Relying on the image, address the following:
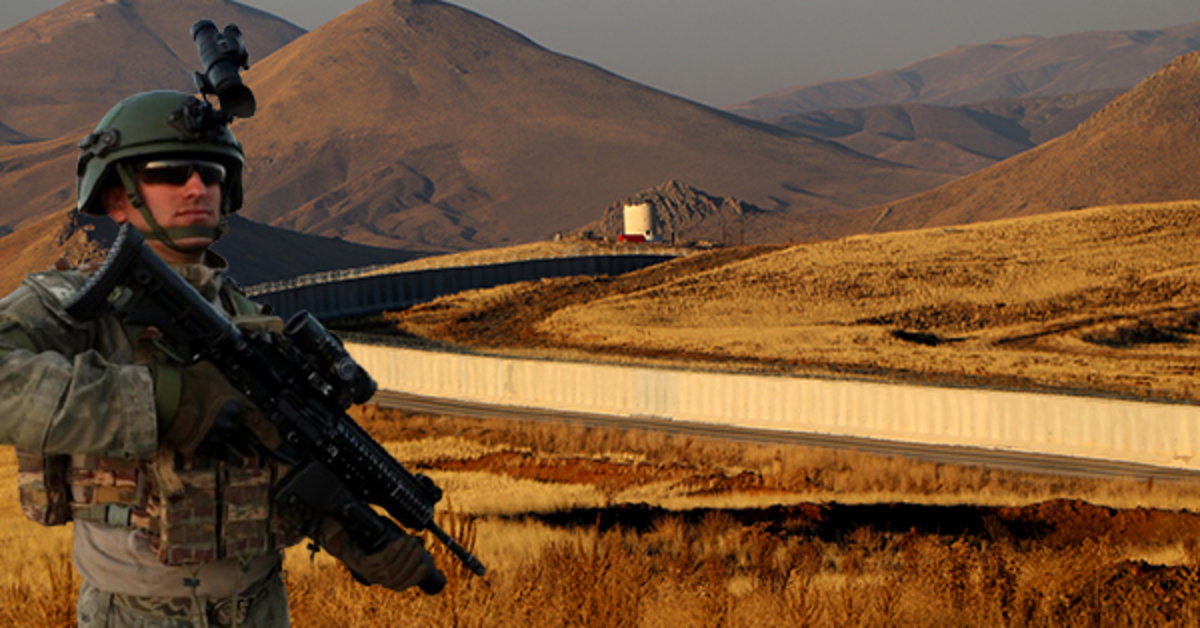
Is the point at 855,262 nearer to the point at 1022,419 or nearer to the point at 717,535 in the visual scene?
the point at 1022,419

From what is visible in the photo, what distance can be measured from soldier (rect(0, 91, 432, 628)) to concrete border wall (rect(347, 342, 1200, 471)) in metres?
25.3

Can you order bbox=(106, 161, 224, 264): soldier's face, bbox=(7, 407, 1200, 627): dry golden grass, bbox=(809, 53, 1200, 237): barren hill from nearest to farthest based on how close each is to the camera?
bbox=(106, 161, 224, 264): soldier's face < bbox=(7, 407, 1200, 627): dry golden grass < bbox=(809, 53, 1200, 237): barren hill

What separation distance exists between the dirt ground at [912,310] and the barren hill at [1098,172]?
7601 cm

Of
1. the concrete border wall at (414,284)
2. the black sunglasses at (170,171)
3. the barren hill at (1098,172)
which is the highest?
the barren hill at (1098,172)

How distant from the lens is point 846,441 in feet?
95.6

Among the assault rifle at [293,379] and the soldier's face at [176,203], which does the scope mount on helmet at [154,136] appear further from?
the assault rifle at [293,379]

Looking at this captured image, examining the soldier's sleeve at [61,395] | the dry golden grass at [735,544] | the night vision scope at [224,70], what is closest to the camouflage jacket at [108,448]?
the soldier's sleeve at [61,395]

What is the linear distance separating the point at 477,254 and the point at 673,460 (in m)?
73.8

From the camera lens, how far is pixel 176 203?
14.8ft

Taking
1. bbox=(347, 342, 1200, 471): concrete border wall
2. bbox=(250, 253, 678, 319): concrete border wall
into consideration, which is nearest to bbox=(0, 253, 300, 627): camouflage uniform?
bbox=(347, 342, 1200, 471): concrete border wall

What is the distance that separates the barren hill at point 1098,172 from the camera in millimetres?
152375

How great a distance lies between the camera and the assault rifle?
391cm

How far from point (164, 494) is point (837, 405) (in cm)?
2706

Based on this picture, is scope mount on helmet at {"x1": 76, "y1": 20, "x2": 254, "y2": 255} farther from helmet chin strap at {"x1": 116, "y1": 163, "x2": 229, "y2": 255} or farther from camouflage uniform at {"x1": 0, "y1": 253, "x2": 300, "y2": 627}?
camouflage uniform at {"x1": 0, "y1": 253, "x2": 300, "y2": 627}
